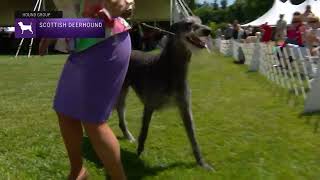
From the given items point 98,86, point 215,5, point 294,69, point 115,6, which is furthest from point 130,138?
point 215,5

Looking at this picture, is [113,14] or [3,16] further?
[3,16]

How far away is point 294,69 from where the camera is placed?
10664 millimetres

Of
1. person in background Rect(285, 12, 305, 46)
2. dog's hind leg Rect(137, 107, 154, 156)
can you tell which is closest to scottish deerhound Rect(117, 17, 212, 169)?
dog's hind leg Rect(137, 107, 154, 156)

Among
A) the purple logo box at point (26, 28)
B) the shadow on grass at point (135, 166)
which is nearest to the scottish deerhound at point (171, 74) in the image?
the shadow on grass at point (135, 166)

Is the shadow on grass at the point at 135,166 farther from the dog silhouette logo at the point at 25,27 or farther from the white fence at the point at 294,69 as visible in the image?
the white fence at the point at 294,69

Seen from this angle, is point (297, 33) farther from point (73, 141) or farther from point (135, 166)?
point (73, 141)

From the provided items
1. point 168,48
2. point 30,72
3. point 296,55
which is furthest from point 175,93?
point 30,72

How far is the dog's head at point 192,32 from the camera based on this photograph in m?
4.76

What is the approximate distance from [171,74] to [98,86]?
174 cm

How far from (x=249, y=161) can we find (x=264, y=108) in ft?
11.3

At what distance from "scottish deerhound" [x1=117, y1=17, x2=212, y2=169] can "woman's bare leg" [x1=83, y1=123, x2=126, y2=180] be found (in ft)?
5.17

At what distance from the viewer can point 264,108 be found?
28.0 ft

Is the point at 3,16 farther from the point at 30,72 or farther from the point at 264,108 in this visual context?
the point at 264,108

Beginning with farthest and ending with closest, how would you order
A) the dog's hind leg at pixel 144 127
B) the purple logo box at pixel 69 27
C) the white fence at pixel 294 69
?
1. the white fence at pixel 294 69
2. the dog's hind leg at pixel 144 127
3. the purple logo box at pixel 69 27
